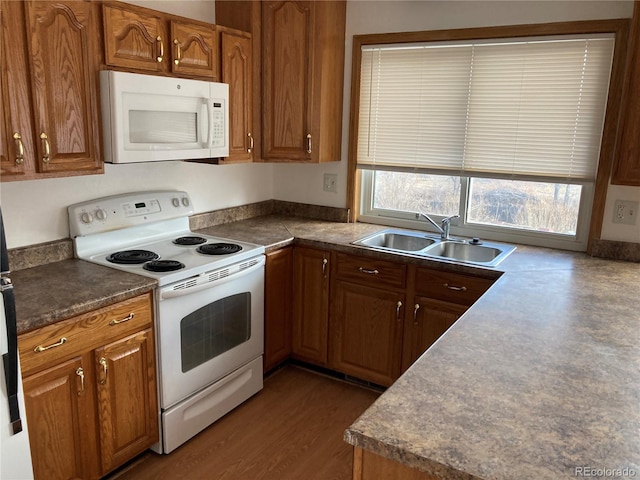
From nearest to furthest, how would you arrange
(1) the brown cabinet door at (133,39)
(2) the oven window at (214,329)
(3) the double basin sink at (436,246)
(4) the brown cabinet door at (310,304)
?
1. (1) the brown cabinet door at (133,39)
2. (2) the oven window at (214,329)
3. (3) the double basin sink at (436,246)
4. (4) the brown cabinet door at (310,304)

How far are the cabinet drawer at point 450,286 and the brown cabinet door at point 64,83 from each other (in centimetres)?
169

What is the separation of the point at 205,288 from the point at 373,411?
142 cm

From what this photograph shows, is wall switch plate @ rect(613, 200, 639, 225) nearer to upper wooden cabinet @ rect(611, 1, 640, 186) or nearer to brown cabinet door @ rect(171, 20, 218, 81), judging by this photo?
upper wooden cabinet @ rect(611, 1, 640, 186)

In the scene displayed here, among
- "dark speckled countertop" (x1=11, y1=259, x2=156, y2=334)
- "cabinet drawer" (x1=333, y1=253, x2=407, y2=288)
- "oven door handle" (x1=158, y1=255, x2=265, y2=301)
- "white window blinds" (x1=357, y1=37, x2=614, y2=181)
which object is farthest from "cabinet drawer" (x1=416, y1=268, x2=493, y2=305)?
"dark speckled countertop" (x1=11, y1=259, x2=156, y2=334)

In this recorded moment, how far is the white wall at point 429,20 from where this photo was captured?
8.66 feet

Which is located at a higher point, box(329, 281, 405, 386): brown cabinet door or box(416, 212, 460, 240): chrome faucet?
box(416, 212, 460, 240): chrome faucet

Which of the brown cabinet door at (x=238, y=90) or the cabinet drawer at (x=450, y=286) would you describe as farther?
the brown cabinet door at (x=238, y=90)

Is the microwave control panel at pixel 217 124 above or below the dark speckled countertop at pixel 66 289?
above

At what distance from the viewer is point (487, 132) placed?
2.98 metres

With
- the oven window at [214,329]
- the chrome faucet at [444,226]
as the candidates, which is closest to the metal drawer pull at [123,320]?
the oven window at [214,329]

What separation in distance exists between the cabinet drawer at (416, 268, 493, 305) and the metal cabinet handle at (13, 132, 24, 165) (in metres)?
1.88

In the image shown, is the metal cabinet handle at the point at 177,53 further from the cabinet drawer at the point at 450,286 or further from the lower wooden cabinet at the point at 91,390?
the cabinet drawer at the point at 450,286

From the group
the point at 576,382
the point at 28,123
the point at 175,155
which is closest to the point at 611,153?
the point at 576,382

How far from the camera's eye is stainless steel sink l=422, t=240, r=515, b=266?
2.89m
